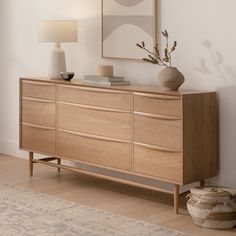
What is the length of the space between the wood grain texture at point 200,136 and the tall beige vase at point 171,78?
206mm

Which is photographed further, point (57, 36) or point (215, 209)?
point (57, 36)

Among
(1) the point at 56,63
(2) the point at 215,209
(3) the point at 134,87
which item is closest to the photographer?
(2) the point at 215,209

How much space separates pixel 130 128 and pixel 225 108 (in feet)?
2.44

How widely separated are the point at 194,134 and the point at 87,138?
105 centimetres

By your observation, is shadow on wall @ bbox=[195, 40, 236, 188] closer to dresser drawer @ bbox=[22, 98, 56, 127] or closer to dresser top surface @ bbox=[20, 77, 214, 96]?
dresser top surface @ bbox=[20, 77, 214, 96]

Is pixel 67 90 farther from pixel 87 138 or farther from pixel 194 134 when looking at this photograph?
pixel 194 134

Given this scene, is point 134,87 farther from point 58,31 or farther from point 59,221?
point 59,221

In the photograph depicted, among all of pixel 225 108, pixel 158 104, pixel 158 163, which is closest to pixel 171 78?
pixel 158 104

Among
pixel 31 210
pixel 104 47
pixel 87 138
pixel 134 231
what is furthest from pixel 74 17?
pixel 134 231

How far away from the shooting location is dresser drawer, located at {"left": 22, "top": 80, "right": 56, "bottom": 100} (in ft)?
18.3

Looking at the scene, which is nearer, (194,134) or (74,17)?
(194,134)

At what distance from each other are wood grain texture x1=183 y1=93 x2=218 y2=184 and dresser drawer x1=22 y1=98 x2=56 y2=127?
1480 millimetres

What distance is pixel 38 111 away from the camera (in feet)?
18.9

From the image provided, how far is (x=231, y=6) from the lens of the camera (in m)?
4.67
